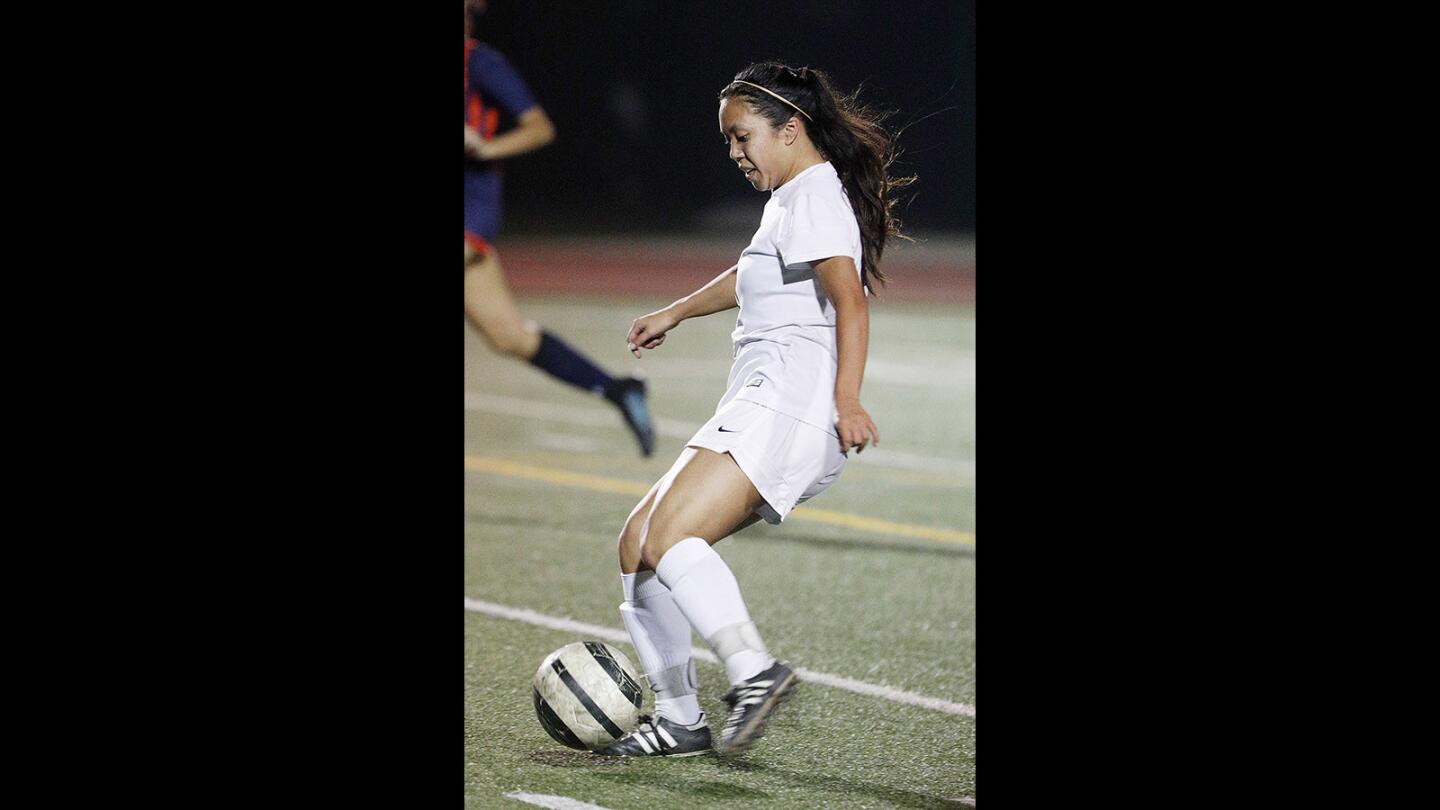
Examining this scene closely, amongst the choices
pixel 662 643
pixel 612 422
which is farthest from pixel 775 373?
pixel 612 422

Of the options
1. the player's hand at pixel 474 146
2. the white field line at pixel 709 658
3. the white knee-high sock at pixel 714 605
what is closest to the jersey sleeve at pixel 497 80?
the player's hand at pixel 474 146

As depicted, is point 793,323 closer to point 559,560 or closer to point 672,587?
point 672,587

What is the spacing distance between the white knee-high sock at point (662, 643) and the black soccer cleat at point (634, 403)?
4.21 m

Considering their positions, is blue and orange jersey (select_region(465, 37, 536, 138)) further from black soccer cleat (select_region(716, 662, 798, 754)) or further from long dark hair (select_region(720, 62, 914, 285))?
black soccer cleat (select_region(716, 662, 798, 754))

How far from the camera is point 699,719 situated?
4.07m

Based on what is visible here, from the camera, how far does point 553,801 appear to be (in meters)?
3.68

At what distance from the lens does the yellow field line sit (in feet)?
23.0

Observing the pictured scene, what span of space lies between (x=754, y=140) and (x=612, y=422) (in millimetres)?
6465

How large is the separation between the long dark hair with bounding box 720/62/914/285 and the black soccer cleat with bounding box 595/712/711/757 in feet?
3.90

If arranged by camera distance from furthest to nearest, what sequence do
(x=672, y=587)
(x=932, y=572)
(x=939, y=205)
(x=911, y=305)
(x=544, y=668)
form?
1. (x=939, y=205)
2. (x=911, y=305)
3. (x=932, y=572)
4. (x=544, y=668)
5. (x=672, y=587)

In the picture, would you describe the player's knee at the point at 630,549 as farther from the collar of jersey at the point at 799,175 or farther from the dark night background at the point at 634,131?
the dark night background at the point at 634,131

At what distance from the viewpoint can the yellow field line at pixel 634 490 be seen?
7.00 meters
